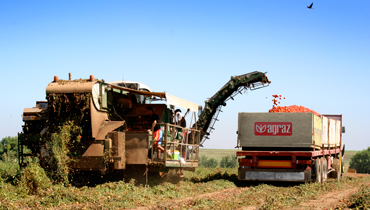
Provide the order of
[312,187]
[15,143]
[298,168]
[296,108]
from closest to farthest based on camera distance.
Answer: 1. [312,187]
2. [298,168]
3. [296,108]
4. [15,143]

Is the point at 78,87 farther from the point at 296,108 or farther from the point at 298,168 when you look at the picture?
the point at 296,108

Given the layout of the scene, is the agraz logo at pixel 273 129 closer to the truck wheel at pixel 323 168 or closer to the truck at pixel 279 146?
the truck at pixel 279 146

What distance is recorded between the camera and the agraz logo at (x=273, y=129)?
1630cm

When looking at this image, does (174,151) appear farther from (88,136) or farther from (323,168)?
(323,168)

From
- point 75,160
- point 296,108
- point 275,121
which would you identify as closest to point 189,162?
point 275,121

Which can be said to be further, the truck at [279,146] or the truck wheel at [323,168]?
the truck wheel at [323,168]

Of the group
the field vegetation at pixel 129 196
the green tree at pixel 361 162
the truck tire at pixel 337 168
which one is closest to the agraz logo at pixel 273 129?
the field vegetation at pixel 129 196

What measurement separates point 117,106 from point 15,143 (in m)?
46.5

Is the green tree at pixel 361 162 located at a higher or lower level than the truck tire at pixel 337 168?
lower

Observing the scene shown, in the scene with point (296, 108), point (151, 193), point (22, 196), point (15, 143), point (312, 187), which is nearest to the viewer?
point (22, 196)

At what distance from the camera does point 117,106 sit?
595 inches

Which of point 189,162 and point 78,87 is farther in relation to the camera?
point 189,162

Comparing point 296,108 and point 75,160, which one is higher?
point 296,108

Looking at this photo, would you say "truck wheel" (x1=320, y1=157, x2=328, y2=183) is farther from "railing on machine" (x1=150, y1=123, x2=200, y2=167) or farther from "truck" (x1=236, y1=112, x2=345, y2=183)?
"railing on machine" (x1=150, y1=123, x2=200, y2=167)
